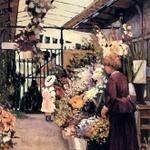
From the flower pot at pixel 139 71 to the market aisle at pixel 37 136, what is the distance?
6.28ft

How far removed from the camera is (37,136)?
1031cm

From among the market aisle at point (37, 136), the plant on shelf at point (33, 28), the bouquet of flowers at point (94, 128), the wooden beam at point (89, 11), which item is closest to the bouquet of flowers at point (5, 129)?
the plant on shelf at point (33, 28)

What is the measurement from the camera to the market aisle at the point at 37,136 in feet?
31.2

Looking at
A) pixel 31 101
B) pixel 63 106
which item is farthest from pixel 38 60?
pixel 31 101

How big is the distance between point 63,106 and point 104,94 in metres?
0.53

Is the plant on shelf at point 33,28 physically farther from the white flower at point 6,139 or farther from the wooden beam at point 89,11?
the wooden beam at point 89,11

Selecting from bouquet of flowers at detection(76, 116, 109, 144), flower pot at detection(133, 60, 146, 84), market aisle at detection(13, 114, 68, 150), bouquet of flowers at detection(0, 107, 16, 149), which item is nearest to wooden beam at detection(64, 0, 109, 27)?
flower pot at detection(133, 60, 146, 84)

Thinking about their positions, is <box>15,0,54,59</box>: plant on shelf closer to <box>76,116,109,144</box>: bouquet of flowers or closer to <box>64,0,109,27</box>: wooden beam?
<box>76,116,109,144</box>: bouquet of flowers

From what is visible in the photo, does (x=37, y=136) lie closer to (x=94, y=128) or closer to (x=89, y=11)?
(x=89, y=11)

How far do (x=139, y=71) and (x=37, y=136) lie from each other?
274cm

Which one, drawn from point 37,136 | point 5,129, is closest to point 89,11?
point 37,136

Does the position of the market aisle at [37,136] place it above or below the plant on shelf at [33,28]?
below

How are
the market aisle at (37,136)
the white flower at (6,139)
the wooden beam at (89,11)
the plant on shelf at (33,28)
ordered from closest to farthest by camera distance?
the white flower at (6,139) < the plant on shelf at (33,28) < the market aisle at (37,136) < the wooden beam at (89,11)

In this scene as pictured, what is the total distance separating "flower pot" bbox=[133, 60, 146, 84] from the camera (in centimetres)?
831
